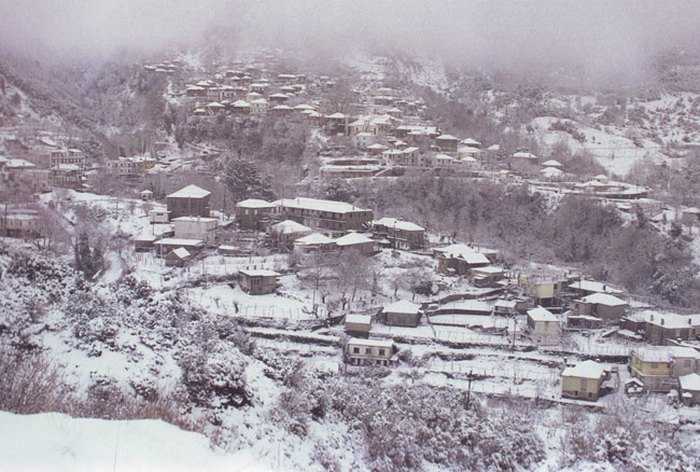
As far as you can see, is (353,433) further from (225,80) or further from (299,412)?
(225,80)

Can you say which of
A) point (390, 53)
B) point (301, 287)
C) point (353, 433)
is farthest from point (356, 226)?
point (390, 53)

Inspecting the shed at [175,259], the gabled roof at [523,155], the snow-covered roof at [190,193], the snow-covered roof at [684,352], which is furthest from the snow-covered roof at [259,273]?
the gabled roof at [523,155]

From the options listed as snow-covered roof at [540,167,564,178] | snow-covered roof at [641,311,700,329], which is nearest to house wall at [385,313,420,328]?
snow-covered roof at [641,311,700,329]

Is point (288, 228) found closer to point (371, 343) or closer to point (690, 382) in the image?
point (371, 343)

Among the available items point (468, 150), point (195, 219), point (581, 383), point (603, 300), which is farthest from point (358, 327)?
point (468, 150)

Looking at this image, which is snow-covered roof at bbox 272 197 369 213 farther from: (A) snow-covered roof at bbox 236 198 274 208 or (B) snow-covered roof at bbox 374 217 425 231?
(B) snow-covered roof at bbox 374 217 425 231
